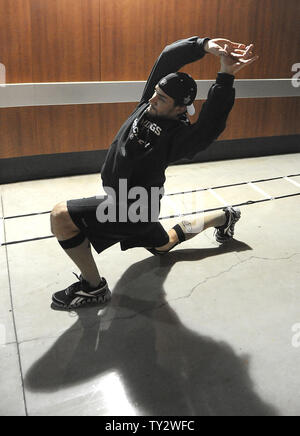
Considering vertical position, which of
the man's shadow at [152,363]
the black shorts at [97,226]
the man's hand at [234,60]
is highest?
the man's hand at [234,60]

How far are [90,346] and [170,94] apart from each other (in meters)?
1.23

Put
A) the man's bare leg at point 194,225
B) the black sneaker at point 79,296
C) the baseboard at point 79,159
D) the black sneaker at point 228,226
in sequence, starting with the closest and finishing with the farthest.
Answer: the black sneaker at point 79,296 < the man's bare leg at point 194,225 < the black sneaker at point 228,226 < the baseboard at point 79,159

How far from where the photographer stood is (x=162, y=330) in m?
2.12

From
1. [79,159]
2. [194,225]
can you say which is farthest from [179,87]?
[79,159]

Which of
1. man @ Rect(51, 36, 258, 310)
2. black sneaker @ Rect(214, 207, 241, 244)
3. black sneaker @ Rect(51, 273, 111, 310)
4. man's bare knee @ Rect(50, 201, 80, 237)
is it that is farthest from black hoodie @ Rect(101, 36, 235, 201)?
black sneaker @ Rect(214, 207, 241, 244)

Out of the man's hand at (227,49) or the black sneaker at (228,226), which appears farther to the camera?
the black sneaker at (228,226)

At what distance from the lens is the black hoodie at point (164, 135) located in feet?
5.95

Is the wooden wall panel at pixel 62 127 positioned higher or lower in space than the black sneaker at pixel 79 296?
higher

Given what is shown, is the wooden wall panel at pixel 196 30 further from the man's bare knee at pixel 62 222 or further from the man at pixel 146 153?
the man's bare knee at pixel 62 222

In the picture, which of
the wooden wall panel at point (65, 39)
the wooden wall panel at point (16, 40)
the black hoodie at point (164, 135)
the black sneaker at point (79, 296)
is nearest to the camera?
the black hoodie at point (164, 135)

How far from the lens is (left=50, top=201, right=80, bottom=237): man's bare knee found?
2.10 m

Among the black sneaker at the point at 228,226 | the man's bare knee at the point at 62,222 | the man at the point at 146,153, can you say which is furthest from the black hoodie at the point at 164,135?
the black sneaker at the point at 228,226

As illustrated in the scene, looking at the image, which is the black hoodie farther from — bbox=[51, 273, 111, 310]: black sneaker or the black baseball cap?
bbox=[51, 273, 111, 310]: black sneaker

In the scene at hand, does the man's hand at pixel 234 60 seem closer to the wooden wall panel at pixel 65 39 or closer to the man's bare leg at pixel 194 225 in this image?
the man's bare leg at pixel 194 225
